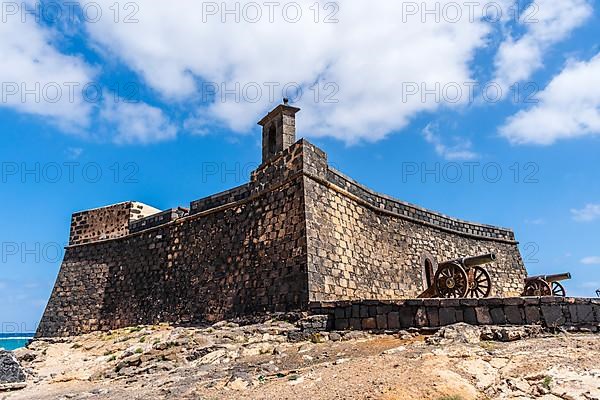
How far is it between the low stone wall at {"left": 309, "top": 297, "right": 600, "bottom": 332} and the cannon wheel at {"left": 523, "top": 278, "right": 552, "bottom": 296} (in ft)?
31.9

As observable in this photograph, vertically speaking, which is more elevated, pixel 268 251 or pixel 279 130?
pixel 279 130

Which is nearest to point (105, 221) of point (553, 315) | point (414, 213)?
point (414, 213)

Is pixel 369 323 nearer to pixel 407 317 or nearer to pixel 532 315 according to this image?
pixel 407 317

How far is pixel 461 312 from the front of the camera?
8195 millimetres

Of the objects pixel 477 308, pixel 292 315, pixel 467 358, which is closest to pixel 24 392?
pixel 292 315

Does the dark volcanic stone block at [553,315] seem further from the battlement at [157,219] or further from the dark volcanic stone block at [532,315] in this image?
the battlement at [157,219]

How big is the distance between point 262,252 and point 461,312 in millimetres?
5213

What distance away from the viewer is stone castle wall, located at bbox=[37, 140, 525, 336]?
436 inches

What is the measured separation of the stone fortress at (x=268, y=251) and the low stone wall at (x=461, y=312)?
0.39 ft

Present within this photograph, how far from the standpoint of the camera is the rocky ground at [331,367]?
5.04m

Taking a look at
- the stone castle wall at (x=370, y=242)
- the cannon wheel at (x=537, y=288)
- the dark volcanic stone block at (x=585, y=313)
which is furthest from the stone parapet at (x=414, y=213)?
the dark volcanic stone block at (x=585, y=313)

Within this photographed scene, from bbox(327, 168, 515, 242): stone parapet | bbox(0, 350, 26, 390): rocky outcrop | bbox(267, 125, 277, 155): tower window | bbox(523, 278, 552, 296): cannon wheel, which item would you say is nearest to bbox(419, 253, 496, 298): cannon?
bbox(327, 168, 515, 242): stone parapet

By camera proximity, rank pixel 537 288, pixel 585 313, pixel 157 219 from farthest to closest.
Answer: pixel 537 288, pixel 157 219, pixel 585 313

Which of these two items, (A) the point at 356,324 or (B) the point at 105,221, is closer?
(A) the point at 356,324
